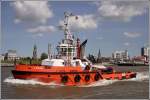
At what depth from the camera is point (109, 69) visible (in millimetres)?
28062

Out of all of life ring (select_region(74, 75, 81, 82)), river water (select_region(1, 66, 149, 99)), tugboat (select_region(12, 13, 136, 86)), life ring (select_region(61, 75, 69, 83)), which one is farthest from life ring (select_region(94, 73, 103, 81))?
life ring (select_region(61, 75, 69, 83))

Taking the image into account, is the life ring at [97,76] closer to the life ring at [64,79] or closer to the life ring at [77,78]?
the life ring at [77,78]

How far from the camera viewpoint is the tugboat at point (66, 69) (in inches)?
859

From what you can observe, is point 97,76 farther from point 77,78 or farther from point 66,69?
point 66,69

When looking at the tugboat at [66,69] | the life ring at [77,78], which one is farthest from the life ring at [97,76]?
the life ring at [77,78]

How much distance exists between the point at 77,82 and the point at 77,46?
3341mm

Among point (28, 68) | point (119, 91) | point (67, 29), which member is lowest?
point (119, 91)

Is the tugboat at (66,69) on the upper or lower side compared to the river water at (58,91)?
upper

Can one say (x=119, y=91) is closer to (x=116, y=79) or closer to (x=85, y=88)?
(x=85, y=88)

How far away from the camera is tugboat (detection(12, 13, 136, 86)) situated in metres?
21.8

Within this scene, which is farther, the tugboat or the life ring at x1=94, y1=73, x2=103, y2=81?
the life ring at x1=94, y1=73, x2=103, y2=81

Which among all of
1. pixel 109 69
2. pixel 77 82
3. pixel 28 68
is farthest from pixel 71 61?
pixel 109 69

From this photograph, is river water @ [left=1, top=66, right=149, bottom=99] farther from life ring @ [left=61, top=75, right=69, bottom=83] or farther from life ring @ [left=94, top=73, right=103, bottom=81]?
life ring @ [left=94, top=73, right=103, bottom=81]

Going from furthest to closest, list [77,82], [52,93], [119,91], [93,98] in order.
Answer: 1. [77,82]
2. [119,91]
3. [52,93]
4. [93,98]
